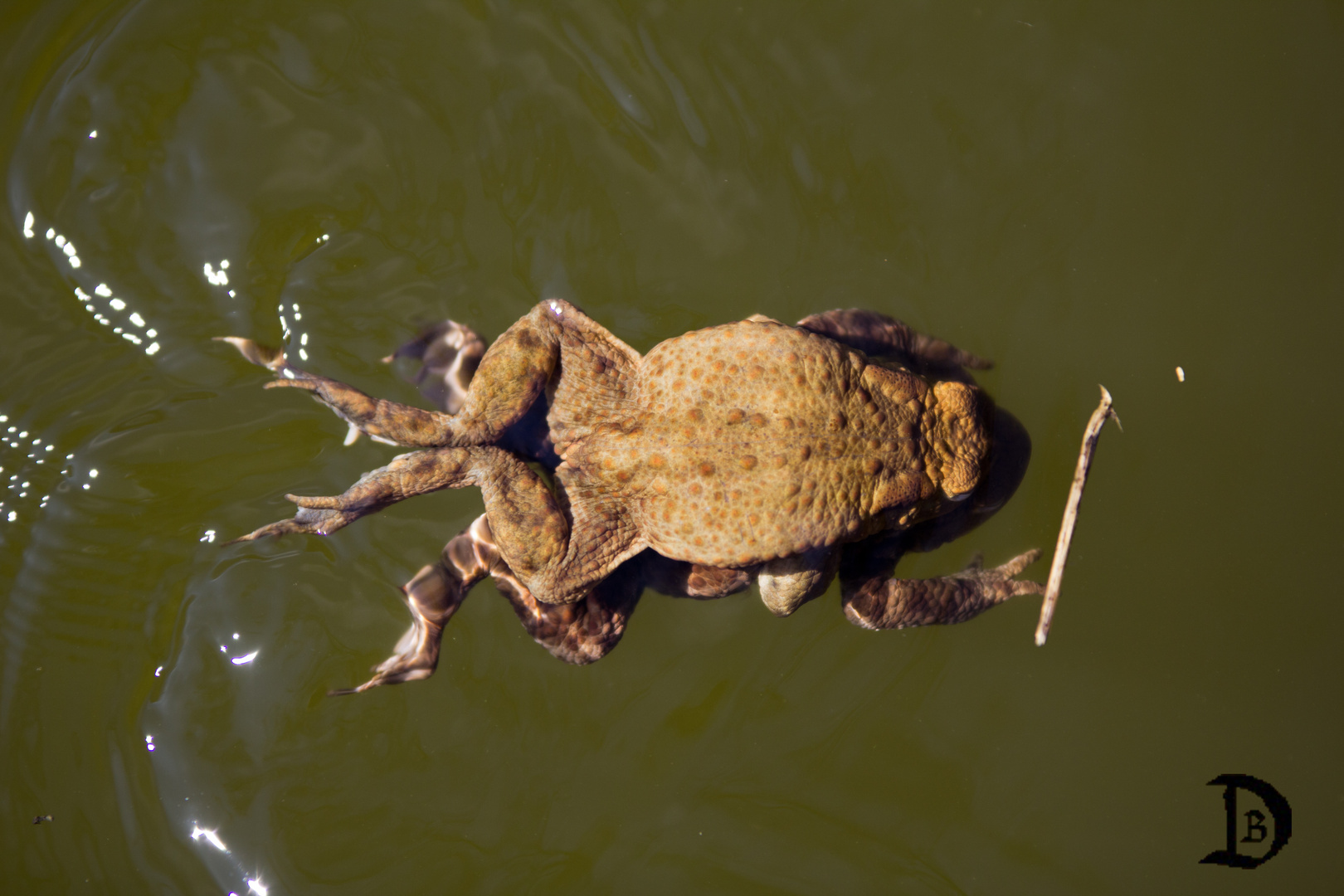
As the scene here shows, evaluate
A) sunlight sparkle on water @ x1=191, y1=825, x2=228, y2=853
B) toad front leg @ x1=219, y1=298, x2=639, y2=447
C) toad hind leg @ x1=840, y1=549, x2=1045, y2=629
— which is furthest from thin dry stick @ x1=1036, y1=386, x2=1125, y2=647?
sunlight sparkle on water @ x1=191, y1=825, x2=228, y2=853

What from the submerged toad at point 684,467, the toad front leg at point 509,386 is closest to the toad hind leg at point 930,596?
the submerged toad at point 684,467

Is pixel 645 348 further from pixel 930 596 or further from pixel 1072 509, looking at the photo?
pixel 1072 509

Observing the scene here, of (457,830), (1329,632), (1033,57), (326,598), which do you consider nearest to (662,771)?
(457,830)

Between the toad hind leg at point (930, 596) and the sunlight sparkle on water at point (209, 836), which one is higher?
the sunlight sparkle on water at point (209, 836)

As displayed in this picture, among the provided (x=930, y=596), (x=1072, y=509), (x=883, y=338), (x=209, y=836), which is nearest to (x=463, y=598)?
(x=209, y=836)

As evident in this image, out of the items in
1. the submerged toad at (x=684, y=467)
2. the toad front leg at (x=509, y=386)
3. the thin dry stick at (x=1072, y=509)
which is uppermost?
the toad front leg at (x=509, y=386)

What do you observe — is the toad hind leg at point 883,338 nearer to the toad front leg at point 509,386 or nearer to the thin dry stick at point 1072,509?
the thin dry stick at point 1072,509

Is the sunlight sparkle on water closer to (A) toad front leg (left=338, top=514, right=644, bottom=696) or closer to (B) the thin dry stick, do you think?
(A) toad front leg (left=338, top=514, right=644, bottom=696)
